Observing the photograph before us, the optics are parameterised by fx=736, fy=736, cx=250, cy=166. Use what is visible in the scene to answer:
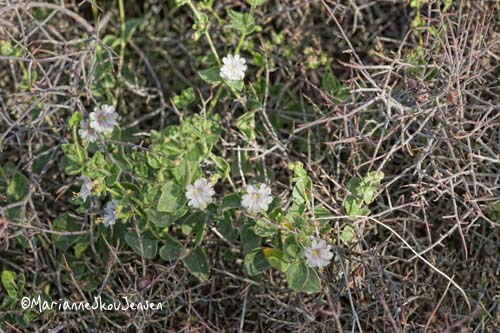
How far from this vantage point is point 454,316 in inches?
78.7

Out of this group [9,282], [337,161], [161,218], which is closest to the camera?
[161,218]

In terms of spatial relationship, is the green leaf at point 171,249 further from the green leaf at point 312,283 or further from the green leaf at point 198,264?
the green leaf at point 312,283

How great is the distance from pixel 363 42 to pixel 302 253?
1039 millimetres

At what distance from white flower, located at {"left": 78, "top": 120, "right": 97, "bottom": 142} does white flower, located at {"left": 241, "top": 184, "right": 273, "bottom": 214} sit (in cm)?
46

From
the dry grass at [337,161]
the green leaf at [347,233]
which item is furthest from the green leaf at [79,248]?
the green leaf at [347,233]

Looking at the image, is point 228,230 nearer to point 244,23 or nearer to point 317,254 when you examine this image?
point 317,254

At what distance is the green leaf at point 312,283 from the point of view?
1881mm

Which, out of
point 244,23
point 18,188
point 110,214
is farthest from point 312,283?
point 18,188

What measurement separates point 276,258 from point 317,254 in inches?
4.7

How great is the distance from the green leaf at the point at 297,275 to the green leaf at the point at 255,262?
0.10 meters

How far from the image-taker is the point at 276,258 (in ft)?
6.27

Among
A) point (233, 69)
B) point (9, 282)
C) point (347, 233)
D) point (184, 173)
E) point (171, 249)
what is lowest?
point (9, 282)

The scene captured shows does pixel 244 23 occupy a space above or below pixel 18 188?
above

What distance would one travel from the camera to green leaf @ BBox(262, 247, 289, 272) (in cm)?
190
